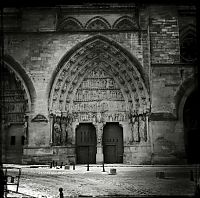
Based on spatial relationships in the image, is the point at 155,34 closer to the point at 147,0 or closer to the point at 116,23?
the point at 116,23

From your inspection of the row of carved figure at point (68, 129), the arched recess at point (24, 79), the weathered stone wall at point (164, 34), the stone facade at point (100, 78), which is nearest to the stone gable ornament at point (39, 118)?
the stone facade at point (100, 78)

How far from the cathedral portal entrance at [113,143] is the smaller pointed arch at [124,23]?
6100mm

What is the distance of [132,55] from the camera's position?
53.6 ft

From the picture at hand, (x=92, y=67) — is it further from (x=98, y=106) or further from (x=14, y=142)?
(x=14, y=142)

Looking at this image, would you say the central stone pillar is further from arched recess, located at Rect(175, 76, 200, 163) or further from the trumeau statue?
arched recess, located at Rect(175, 76, 200, 163)

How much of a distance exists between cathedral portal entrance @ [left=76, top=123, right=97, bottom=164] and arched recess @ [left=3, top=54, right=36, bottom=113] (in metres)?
3.14

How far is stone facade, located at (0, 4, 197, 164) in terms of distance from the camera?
50.1 ft

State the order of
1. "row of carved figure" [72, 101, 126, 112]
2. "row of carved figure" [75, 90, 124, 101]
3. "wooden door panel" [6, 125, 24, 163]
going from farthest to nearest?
"row of carved figure" [75, 90, 124, 101] → "row of carved figure" [72, 101, 126, 112] → "wooden door panel" [6, 125, 24, 163]

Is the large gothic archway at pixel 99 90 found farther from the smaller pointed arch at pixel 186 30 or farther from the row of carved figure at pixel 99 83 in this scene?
the smaller pointed arch at pixel 186 30

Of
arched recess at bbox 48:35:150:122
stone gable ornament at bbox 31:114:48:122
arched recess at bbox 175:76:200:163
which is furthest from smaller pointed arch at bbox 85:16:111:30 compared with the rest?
stone gable ornament at bbox 31:114:48:122

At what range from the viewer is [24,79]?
15953 mm

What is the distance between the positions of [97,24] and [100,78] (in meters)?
3.54

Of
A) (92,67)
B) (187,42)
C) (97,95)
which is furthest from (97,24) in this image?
(187,42)

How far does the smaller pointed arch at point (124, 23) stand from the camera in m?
18.0
